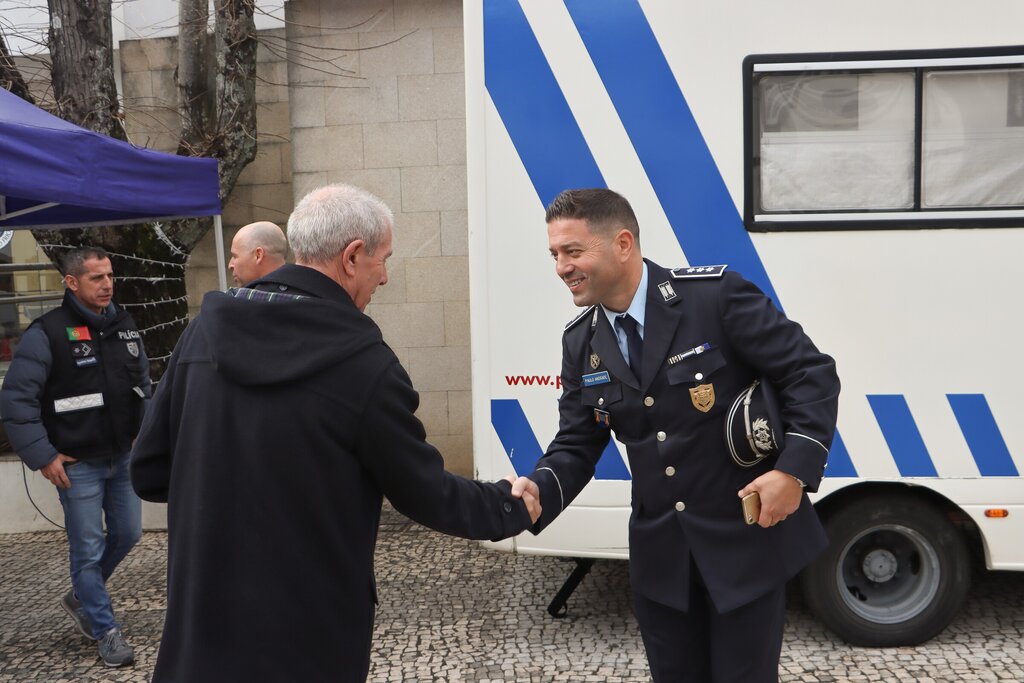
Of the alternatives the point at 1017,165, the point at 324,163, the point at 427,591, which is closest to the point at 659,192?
the point at 1017,165

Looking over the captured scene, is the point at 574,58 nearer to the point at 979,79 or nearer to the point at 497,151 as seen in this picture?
the point at 497,151

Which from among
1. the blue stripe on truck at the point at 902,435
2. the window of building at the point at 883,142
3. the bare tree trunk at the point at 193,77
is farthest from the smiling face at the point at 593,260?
the bare tree trunk at the point at 193,77

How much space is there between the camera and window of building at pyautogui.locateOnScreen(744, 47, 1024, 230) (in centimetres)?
Answer: 390

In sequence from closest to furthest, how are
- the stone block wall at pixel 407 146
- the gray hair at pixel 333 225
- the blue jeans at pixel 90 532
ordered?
the gray hair at pixel 333 225 → the blue jeans at pixel 90 532 → the stone block wall at pixel 407 146

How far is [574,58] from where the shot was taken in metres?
4.01

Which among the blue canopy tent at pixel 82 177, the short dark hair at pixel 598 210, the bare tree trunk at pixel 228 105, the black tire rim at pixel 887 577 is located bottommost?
the black tire rim at pixel 887 577

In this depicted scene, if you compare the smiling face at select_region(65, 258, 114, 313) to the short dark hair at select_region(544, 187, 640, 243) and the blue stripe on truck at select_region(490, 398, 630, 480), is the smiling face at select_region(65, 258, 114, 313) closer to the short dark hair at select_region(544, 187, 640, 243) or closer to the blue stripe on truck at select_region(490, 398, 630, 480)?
the blue stripe on truck at select_region(490, 398, 630, 480)

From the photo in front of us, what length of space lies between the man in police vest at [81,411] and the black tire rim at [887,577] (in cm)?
334

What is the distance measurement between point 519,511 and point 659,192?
1933 mm

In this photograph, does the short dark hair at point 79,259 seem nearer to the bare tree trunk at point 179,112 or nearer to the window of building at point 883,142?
the bare tree trunk at point 179,112

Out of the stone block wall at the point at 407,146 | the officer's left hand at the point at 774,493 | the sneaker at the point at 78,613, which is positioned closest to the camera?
the officer's left hand at the point at 774,493

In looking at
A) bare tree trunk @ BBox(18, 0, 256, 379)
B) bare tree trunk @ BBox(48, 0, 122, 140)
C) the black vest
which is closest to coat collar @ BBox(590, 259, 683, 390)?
the black vest

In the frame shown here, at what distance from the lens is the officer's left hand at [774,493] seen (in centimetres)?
A: 239

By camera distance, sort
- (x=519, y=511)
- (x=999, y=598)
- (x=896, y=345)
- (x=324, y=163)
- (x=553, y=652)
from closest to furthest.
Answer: (x=519, y=511) → (x=896, y=345) → (x=553, y=652) → (x=999, y=598) → (x=324, y=163)
